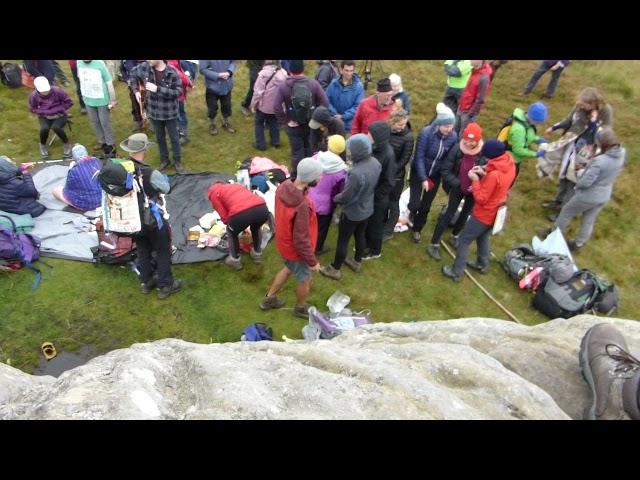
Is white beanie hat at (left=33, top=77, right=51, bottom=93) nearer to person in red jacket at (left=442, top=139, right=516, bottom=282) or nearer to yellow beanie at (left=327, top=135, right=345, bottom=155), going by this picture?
yellow beanie at (left=327, top=135, right=345, bottom=155)

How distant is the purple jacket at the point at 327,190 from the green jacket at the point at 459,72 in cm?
496

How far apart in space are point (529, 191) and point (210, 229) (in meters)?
6.71

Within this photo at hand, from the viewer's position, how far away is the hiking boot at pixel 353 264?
320 inches

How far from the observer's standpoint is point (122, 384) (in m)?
2.94

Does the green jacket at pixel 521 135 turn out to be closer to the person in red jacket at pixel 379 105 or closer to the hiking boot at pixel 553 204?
the hiking boot at pixel 553 204

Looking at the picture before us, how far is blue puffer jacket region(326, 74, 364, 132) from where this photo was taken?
30.6ft

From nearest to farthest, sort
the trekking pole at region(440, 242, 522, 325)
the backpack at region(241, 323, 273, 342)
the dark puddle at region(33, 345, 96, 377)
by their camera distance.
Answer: the dark puddle at region(33, 345, 96, 377) → the backpack at region(241, 323, 273, 342) → the trekking pole at region(440, 242, 522, 325)

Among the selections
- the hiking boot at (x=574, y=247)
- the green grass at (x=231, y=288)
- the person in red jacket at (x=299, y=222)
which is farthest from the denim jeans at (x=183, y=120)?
the hiking boot at (x=574, y=247)

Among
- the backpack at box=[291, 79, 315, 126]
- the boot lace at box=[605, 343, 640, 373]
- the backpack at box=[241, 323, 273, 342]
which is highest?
the backpack at box=[291, 79, 315, 126]

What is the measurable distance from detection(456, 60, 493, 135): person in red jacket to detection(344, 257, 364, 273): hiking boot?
4090mm

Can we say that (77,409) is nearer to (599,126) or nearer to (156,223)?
(156,223)

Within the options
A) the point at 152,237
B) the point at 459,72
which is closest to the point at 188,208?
the point at 152,237

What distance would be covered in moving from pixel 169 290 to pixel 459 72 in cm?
763

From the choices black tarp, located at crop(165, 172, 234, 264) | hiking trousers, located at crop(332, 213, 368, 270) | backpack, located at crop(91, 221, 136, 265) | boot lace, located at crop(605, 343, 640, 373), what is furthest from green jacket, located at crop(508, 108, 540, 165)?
backpack, located at crop(91, 221, 136, 265)
